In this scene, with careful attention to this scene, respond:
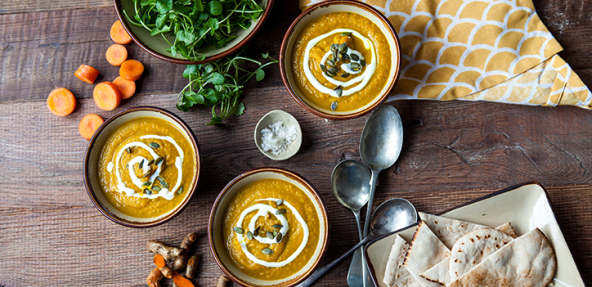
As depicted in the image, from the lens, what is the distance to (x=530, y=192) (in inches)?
93.5

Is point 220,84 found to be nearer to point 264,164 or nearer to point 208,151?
point 208,151

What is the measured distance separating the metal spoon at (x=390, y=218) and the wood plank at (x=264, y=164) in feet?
0.23

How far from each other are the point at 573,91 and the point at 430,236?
4.73 feet

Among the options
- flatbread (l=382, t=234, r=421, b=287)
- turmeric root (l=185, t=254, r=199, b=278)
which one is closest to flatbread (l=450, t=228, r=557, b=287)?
flatbread (l=382, t=234, r=421, b=287)

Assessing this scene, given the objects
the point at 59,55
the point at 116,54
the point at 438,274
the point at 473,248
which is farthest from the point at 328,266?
the point at 59,55

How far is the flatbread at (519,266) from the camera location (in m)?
2.29

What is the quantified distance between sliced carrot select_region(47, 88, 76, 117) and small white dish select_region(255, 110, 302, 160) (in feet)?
4.74

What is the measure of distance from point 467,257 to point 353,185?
86 centimetres

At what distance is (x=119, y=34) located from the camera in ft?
9.04

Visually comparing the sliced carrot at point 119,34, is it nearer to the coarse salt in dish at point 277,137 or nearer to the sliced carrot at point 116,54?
the sliced carrot at point 116,54

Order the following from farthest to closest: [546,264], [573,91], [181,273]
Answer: [181,273], [573,91], [546,264]

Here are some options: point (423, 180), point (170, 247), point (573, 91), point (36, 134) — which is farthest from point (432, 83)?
point (36, 134)

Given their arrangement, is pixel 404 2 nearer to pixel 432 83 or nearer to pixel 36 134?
pixel 432 83

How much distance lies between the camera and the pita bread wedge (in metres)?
2.32
